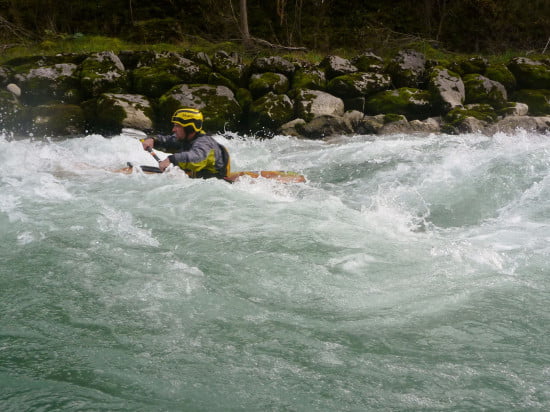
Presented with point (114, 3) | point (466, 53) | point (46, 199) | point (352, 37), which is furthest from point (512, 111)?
Answer: point (114, 3)

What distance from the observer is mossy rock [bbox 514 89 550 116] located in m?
12.6

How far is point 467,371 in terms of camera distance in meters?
3.19

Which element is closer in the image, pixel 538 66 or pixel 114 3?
pixel 538 66

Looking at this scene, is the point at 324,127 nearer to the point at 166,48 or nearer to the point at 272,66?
the point at 272,66

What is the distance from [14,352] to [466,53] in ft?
61.8

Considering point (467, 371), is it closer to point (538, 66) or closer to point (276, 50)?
point (538, 66)

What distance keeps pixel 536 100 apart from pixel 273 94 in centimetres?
640

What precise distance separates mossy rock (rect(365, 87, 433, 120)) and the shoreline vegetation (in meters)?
0.02

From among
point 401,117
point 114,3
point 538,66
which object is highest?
point 114,3

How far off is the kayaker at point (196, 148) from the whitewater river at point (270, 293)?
0.23 metres

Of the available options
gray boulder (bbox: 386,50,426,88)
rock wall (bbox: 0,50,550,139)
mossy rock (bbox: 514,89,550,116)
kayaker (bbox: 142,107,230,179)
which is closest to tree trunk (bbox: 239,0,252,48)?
rock wall (bbox: 0,50,550,139)

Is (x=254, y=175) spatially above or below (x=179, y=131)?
below

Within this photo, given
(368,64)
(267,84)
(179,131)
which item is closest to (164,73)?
(267,84)

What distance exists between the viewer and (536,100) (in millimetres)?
12773
